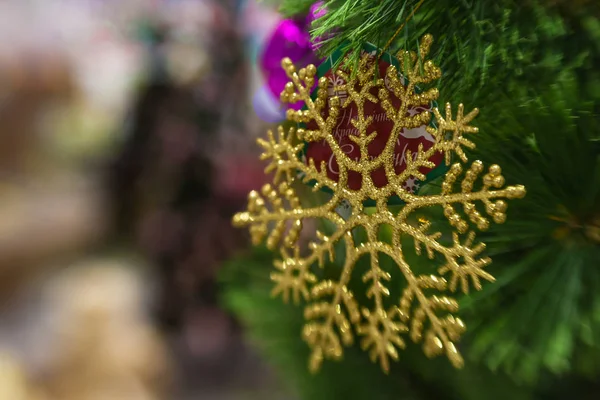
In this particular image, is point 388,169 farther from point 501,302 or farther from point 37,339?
point 37,339

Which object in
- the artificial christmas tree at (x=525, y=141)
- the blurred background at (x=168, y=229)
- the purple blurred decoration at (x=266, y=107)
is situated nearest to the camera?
the artificial christmas tree at (x=525, y=141)

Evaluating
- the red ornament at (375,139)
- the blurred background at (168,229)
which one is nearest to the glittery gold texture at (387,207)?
the red ornament at (375,139)

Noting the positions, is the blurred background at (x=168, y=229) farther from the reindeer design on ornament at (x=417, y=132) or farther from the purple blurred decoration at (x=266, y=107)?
the reindeer design on ornament at (x=417, y=132)

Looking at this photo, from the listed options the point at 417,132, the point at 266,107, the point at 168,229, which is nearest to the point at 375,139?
the point at 417,132

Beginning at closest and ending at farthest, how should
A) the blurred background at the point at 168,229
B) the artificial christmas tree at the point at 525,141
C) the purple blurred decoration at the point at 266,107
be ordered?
1. the artificial christmas tree at the point at 525,141
2. the purple blurred decoration at the point at 266,107
3. the blurred background at the point at 168,229

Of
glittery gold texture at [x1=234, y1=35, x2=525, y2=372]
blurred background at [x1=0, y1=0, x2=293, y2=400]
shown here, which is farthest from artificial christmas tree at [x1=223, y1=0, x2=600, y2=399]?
blurred background at [x1=0, y1=0, x2=293, y2=400]

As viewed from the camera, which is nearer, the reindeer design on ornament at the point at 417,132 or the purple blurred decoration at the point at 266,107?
the reindeer design on ornament at the point at 417,132

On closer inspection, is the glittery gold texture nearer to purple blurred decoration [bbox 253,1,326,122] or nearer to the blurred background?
purple blurred decoration [bbox 253,1,326,122]

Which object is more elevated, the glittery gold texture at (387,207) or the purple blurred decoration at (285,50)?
the purple blurred decoration at (285,50)

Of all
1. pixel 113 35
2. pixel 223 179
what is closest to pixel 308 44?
pixel 223 179
